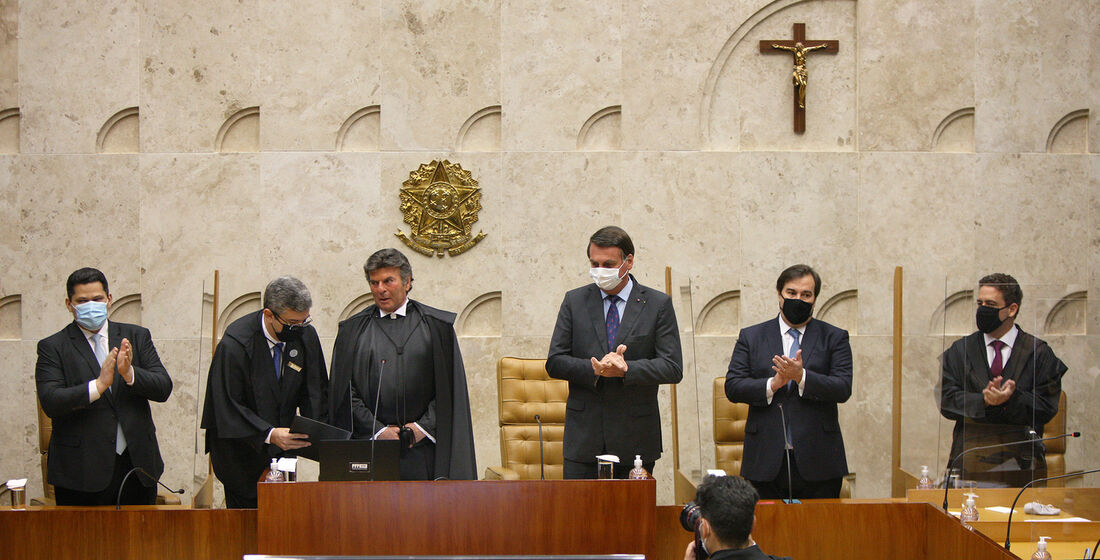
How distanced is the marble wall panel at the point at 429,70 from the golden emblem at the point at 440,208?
14cm

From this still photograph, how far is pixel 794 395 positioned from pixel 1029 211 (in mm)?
2348

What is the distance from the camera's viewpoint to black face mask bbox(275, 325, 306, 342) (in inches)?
154

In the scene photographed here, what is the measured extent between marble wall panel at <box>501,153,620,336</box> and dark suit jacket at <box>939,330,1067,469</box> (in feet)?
7.10

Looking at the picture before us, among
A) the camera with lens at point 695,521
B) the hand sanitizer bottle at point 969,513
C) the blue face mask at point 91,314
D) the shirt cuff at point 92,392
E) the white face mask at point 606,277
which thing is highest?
the white face mask at point 606,277

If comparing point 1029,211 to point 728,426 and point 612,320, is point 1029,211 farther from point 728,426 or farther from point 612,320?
point 612,320

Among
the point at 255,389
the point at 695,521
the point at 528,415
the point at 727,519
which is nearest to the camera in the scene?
the point at 727,519

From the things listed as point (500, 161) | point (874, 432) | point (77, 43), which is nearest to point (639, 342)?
point (500, 161)

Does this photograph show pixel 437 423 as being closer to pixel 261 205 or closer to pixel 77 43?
pixel 261 205

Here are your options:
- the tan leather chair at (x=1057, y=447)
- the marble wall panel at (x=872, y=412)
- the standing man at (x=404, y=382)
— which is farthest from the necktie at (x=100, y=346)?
the marble wall panel at (x=872, y=412)

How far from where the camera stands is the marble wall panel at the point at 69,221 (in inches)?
211

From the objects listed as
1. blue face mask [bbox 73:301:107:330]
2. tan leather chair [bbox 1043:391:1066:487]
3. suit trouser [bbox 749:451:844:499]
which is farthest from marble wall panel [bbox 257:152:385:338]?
tan leather chair [bbox 1043:391:1066:487]

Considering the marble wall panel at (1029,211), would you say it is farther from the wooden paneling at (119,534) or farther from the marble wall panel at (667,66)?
the wooden paneling at (119,534)

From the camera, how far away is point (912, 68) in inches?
217

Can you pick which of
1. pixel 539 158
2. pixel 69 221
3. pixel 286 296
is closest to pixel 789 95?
pixel 539 158
